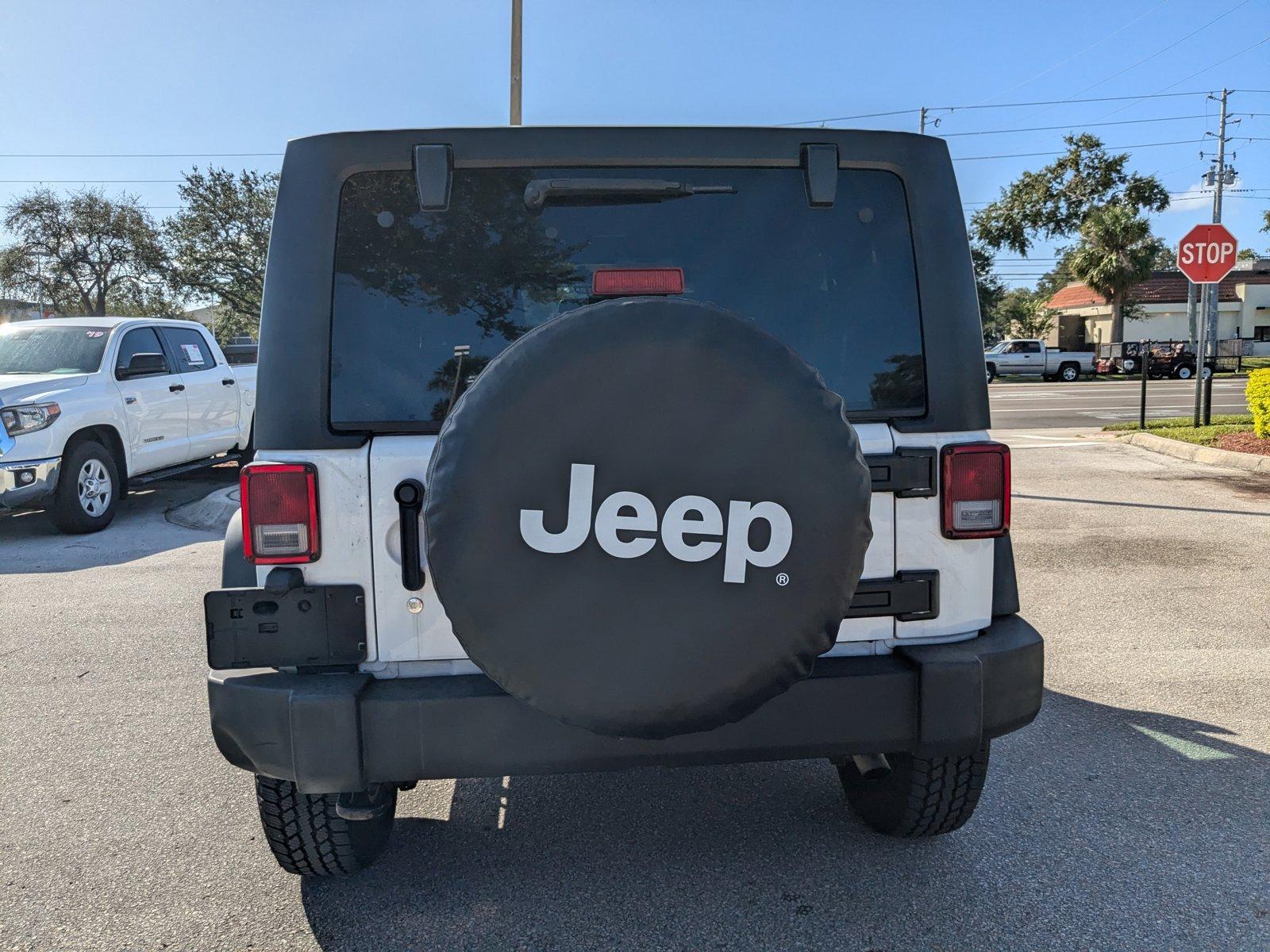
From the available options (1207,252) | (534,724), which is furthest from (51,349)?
(1207,252)

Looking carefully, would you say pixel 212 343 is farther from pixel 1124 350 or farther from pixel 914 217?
pixel 1124 350

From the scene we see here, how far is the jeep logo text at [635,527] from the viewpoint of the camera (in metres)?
2.08

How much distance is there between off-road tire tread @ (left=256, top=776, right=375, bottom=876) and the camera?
2.69 meters

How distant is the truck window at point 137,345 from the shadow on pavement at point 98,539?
1504mm

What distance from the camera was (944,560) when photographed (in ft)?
8.65

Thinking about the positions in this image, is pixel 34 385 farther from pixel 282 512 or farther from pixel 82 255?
pixel 82 255

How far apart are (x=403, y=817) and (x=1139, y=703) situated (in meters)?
3.12

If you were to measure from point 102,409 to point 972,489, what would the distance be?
8580 millimetres

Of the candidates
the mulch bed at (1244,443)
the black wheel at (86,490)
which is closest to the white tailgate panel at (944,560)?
the black wheel at (86,490)

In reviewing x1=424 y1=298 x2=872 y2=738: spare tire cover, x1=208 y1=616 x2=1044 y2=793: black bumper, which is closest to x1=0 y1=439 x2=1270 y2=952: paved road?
x1=208 y1=616 x2=1044 y2=793: black bumper

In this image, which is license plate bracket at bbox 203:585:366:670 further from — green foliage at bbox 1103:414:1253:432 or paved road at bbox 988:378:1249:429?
paved road at bbox 988:378:1249:429

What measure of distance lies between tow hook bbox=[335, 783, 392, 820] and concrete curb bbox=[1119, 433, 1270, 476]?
1123 centimetres

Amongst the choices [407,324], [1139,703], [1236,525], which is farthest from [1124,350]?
[407,324]

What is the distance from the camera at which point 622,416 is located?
6.88 ft
